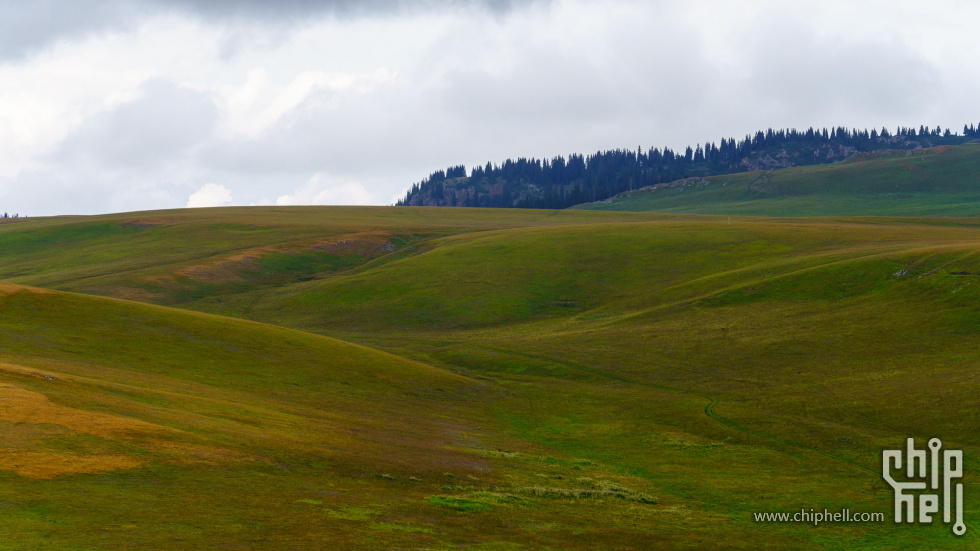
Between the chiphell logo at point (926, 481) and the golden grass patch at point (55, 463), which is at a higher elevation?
the golden grass patch at point (55, 463)

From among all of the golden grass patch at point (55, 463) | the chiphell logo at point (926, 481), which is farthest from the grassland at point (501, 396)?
the chiphell logo at point (926, 481)

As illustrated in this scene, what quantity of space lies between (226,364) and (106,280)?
256 ft

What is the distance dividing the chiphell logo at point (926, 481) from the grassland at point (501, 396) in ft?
3.07

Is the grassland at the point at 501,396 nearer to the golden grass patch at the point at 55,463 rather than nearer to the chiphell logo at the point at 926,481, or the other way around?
the golden grass patch at the point at 55,463

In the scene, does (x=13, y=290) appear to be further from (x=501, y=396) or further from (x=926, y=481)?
(x=926, y=481)

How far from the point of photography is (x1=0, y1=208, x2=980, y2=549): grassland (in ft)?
91.8

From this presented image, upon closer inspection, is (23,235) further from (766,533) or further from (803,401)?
(766,533)

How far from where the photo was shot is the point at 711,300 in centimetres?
9775

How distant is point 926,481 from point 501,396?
3334 centimetres

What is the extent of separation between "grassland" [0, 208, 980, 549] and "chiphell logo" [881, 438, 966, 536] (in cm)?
94

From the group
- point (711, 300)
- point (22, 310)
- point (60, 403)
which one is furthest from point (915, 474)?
point (22, 310)

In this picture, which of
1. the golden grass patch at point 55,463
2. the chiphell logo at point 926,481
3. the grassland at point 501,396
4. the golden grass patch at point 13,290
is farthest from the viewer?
the golden grass patch at point 13,290

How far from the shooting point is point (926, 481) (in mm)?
41438

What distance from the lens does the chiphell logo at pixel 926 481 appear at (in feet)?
113
